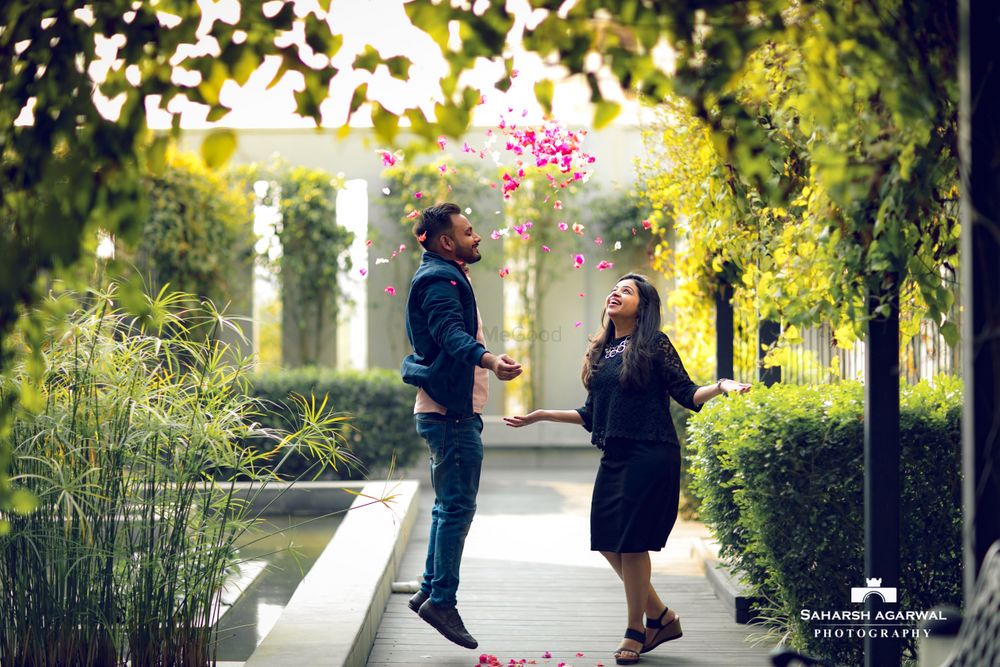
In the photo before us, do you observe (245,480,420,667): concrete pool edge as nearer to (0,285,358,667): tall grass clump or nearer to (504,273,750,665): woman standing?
(0,285,358,667): tall grass clump

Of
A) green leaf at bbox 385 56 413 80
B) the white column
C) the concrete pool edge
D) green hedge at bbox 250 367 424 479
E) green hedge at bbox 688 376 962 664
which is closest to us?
green leaf at bbox 385 56 413 80

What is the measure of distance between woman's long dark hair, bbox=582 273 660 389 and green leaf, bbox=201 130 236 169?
2.35 m

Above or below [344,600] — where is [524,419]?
above

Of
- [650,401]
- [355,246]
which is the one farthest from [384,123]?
[355,246]

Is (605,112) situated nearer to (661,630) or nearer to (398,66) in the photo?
(398,66)

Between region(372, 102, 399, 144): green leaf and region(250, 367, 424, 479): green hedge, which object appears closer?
region(372, 102, 399, 144): green leaf

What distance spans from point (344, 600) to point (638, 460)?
1.26 metres

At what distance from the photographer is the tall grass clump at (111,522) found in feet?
11.0

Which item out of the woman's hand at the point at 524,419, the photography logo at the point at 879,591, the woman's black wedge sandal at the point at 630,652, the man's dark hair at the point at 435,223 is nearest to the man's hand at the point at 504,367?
the woman's hand at the point at 524,419

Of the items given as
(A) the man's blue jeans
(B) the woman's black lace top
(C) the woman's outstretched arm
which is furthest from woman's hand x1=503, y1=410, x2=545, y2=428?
(B) the woman's black lace top

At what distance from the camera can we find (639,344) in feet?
13.7

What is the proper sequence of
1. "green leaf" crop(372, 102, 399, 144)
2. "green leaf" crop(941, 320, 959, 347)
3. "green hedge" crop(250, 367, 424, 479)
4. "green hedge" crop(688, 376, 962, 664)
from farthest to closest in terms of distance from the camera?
"green hedge" crop(250, 367, 424, 479) < "green hedge" crop(688, 376, 962, 664) < "green leaf" crop(941, 320, 959, 347) < "green leaf" crop(372, 102, 399, 144)

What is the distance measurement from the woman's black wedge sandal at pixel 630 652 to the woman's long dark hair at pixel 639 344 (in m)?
0.92

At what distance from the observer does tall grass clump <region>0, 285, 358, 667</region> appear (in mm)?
3340
